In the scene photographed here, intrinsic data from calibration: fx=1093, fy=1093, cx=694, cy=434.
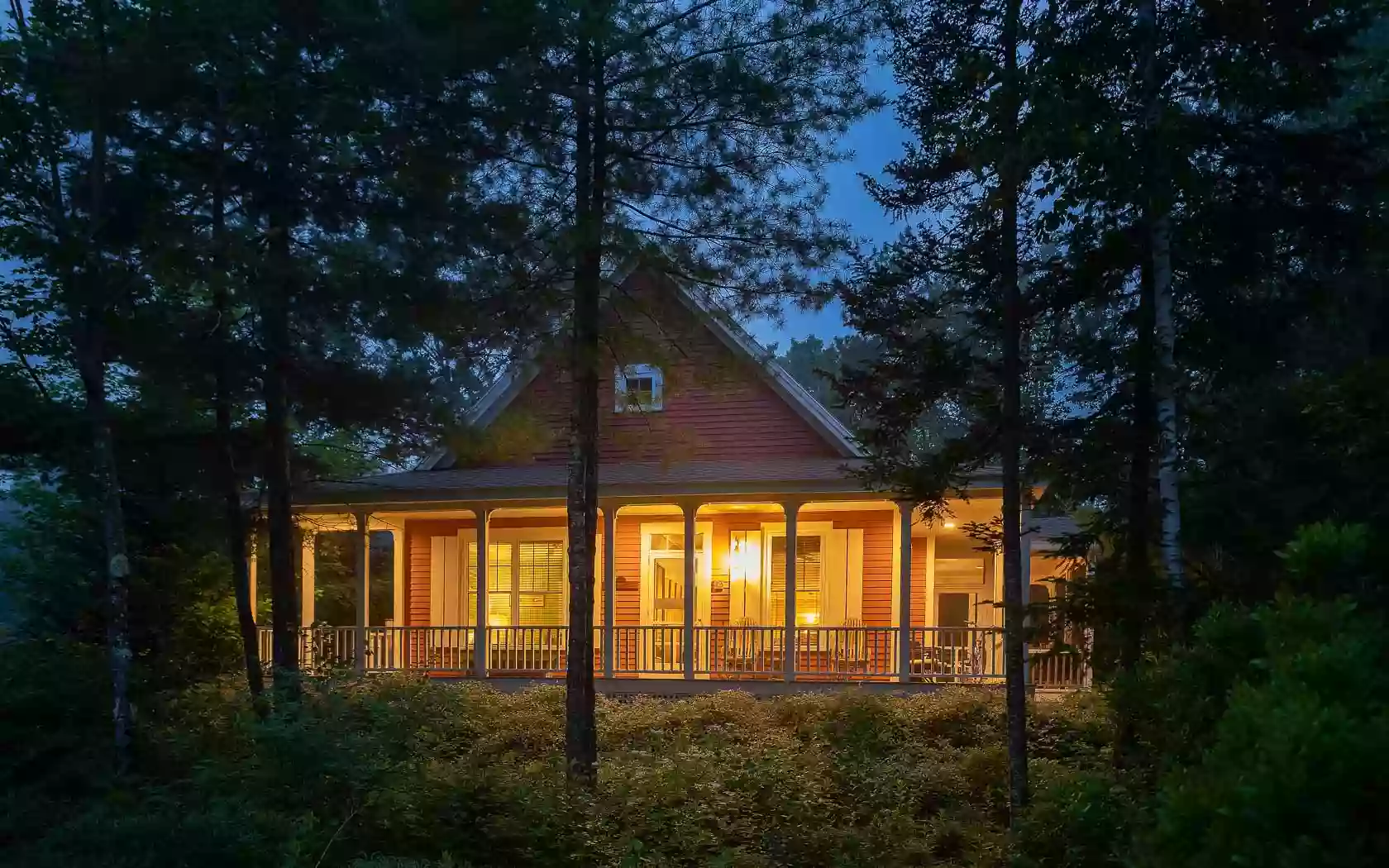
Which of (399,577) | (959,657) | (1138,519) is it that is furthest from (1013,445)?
(399,577)

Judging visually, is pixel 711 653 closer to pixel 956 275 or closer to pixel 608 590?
pixel 608 590

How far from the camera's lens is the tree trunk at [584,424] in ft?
33.5

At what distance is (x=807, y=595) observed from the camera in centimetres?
1688

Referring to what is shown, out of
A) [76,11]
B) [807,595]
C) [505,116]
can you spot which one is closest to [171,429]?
[76,11]

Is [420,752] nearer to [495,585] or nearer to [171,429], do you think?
[171,429]

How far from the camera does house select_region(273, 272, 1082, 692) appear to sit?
14.4 metres

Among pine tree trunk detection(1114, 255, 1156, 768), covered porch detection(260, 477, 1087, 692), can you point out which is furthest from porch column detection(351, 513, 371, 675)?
pine tree trunk detection(1114, 255, 1156, 768)

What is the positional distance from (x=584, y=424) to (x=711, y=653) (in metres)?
5.83

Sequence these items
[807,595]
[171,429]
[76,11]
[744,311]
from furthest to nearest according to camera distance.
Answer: [807,595]
[171,429]
[76,11]
[744,311]

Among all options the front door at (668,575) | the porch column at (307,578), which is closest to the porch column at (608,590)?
the front door at (668,575)

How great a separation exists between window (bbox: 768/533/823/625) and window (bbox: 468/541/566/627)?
3372 mm

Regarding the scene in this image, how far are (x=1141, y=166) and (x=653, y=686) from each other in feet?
31.5

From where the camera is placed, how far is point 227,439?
12367 millimetres

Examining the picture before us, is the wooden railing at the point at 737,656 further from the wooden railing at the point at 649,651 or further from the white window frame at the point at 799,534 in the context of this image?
the white window frame at the point at 799,534
